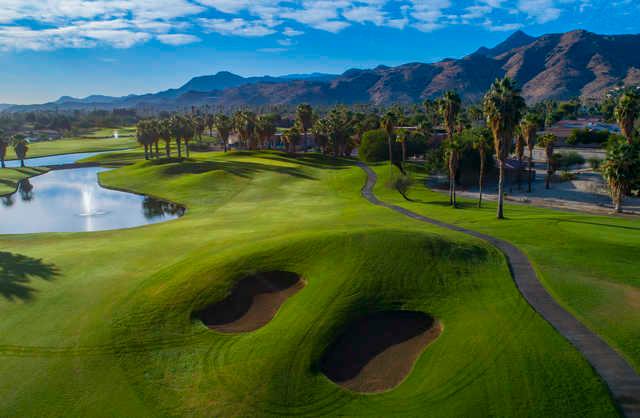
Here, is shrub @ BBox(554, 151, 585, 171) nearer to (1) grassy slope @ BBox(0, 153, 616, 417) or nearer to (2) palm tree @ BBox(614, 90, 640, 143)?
(2) palm tree @ BBox(614, 90, 640, 143)

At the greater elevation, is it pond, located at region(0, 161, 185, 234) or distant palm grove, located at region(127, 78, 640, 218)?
distant palm grove, located at region(127, 78, 640, 218)

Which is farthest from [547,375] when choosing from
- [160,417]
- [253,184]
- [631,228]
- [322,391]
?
[253,184]

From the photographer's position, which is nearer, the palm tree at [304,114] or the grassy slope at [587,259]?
the grassy slope at [587,259]

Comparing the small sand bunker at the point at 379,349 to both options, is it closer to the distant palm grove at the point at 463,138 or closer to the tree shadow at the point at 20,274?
the tree shadow at the point at 20,274

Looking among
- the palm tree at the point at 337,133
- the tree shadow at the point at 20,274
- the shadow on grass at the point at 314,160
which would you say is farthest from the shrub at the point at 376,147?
the tree shadow at the point at 20,274

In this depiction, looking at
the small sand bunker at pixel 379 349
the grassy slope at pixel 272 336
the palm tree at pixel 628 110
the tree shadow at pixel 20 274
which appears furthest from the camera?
the palm tree at pixel 628 110

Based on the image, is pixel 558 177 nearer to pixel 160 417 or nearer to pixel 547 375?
pixel 547 375

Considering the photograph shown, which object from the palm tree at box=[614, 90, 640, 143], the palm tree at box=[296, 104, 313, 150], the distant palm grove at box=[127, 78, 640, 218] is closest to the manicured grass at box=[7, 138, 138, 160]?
the distant palm grove at box=[127, 78, 640, 218]
